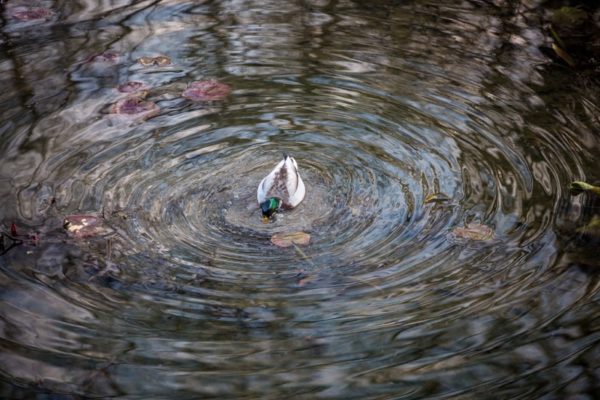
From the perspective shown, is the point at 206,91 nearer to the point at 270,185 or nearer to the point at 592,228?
the point at 270,185

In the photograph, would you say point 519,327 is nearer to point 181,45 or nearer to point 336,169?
point 336,169

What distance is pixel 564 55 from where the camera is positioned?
19.1 ft

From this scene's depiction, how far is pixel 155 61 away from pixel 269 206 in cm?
215

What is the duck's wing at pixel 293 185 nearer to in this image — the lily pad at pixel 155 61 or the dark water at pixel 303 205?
the dark water at pixel 303 205

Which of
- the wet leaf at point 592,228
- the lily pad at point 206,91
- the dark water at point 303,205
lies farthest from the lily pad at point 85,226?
the wet leaf at point 592,228

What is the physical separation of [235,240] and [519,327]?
5.20 feet

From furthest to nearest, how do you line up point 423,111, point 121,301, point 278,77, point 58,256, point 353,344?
point 278,77, point 423,111, point 58,256, point 121,301, point 353,344

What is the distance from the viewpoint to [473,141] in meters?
5.04

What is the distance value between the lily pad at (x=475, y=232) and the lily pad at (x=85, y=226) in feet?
6.28

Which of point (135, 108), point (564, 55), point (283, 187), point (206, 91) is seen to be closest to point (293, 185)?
point (283, 187)

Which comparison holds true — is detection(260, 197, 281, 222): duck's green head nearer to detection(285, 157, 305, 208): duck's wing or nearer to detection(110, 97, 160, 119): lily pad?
detection(285, 157, 305, 208): duck's wing

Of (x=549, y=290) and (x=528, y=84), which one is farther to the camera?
(x=528, y=84)

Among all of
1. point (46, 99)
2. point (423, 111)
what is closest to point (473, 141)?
point (423, 111)

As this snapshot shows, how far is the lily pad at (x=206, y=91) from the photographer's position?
554 centimetres
